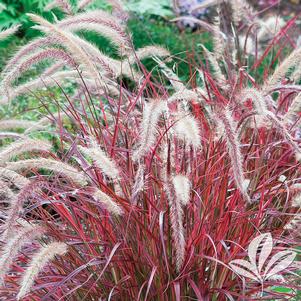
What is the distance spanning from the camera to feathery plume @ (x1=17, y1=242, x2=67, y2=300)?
2.41 metres

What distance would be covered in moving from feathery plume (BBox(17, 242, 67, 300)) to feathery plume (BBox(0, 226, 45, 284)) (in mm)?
73

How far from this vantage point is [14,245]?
101 inches

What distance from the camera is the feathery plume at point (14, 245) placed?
2.51m

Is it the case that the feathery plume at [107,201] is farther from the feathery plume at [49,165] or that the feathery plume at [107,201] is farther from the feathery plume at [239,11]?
the feathery plume at [239,11]

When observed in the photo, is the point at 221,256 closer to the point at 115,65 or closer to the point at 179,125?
the point at 179,125

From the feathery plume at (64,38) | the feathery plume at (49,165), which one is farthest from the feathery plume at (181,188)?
the feathery plume at (64,38)

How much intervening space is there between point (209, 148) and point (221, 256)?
0.52 metres

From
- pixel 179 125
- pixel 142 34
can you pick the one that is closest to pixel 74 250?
pixel 179 125

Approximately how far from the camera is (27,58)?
311 centimetres

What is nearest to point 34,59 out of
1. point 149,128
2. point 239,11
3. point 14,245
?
point 149,128

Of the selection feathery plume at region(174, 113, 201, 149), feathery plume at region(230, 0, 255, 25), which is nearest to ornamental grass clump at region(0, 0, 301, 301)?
feathery plume at region(174, 113, 201, 149)

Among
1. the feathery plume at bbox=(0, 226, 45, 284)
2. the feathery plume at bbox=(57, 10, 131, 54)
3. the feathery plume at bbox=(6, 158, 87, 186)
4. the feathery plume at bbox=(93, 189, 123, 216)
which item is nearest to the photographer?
the feathery plume at bbox=(0, 226, 45, 284)

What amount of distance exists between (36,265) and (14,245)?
0.49 feet

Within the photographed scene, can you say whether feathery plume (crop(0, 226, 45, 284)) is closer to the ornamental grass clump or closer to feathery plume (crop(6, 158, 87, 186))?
the ornamental grass clump
